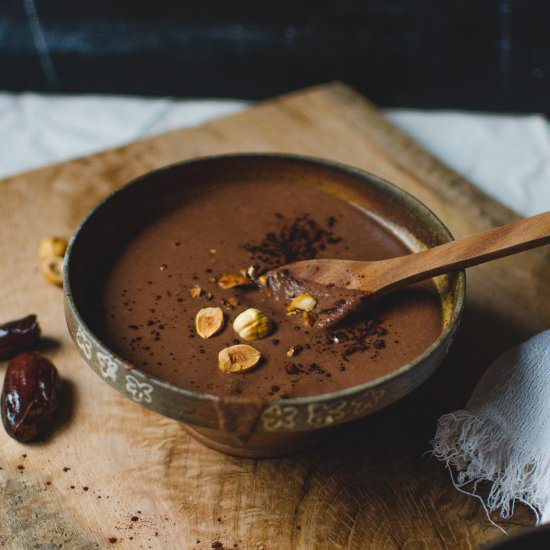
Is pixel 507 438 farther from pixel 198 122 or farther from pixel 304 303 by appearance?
pixel 198 122

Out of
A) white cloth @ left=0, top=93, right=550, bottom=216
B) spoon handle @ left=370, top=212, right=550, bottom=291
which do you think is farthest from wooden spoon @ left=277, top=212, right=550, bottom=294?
white cloth @ left=0, top=93, right=550, bottom=216

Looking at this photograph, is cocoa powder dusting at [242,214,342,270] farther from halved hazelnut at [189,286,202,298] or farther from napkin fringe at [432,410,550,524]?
napkin fringe at [432,410,550,524]

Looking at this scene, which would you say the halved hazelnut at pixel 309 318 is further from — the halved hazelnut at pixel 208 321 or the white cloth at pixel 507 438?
the white cloth at pixel 507 438

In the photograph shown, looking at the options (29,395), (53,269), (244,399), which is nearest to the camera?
(244,399)

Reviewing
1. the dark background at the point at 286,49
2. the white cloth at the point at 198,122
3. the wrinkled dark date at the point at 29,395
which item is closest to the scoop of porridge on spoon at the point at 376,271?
the wrinkled dark date at the point at 29,395

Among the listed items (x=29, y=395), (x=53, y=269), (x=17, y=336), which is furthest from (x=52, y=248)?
(x=29, y=395)

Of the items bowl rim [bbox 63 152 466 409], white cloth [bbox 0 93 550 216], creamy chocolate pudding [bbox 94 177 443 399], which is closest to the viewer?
bowl rim [bbox 63 152 466 409]
